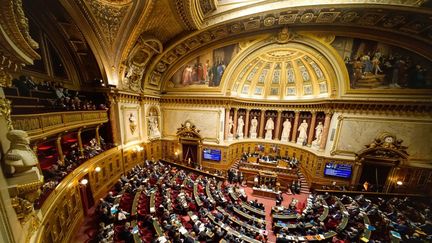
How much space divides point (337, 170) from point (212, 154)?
11791 millimetres

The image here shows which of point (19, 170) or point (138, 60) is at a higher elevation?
point (138, 60)

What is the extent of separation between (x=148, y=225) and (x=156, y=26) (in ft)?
44.3

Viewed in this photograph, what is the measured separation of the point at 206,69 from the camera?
15320 millimetres

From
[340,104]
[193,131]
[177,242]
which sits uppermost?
[340,104]

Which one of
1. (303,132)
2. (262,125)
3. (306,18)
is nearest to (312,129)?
(303,132)

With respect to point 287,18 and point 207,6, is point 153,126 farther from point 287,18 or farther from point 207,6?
point 287,18

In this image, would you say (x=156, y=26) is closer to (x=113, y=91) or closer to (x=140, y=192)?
(x=113, y=91)

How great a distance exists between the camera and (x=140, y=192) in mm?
9875

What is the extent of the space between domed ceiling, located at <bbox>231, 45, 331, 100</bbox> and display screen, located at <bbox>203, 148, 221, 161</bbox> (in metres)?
6.78

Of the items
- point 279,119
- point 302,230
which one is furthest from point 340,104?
point 302,230

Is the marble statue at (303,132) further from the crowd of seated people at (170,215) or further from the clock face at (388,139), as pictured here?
the crowd of seated people at (170,215)

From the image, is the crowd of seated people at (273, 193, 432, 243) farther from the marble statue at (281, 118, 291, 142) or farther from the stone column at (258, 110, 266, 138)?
the stone column at (258, 110, 266, 138)

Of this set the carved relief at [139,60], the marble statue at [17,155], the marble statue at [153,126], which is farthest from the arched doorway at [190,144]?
the marble statue at [17,155]

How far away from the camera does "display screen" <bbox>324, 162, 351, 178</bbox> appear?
41.9 feet
